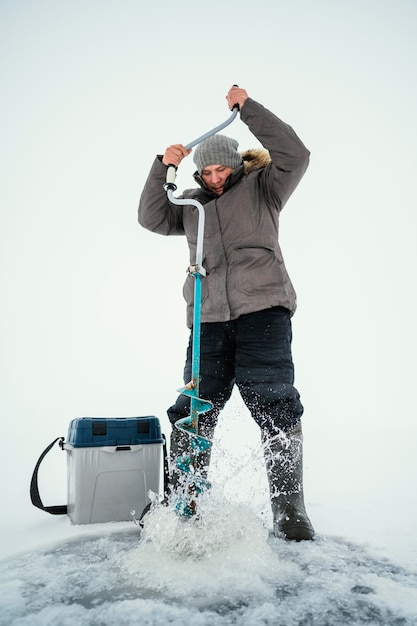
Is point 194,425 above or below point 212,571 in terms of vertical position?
above

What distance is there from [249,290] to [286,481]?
2.41 feet

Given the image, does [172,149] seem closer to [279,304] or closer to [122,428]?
[279,304]

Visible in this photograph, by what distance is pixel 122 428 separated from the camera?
6.56 ft

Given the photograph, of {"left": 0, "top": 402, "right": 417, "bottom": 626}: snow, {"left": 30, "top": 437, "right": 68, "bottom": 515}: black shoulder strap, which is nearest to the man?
{"left": 0, "top": 402, "right": 417, "bottom": 626}: snow

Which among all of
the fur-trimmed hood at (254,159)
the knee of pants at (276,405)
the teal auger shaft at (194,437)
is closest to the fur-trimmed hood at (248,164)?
the fur-trimmed hood at (254,159)

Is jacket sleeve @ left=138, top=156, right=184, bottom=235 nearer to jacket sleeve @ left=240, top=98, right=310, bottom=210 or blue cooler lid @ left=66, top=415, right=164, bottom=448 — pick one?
jacket sleeve @ left=240, top=98, right=310, bottom=210

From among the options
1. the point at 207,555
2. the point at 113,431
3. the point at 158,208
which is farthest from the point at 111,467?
the point at 158,208

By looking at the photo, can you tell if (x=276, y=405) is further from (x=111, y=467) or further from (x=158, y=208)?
(x=158, y=208)

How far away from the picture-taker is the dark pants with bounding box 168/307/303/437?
1703 millimetres

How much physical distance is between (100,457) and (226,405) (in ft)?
1.91

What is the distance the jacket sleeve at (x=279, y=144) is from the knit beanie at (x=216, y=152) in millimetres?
186

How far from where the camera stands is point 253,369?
175cm

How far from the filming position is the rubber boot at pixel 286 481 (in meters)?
1.59

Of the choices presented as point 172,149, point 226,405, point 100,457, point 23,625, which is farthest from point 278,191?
point 23,625
